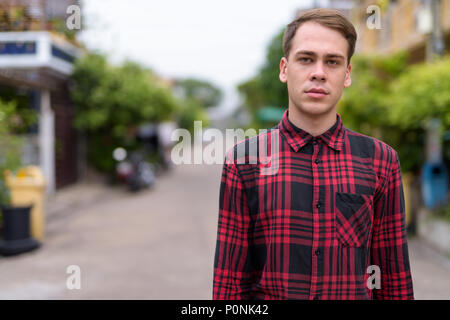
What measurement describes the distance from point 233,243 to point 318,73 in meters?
0.71

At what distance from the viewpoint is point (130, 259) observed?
22.0 feet

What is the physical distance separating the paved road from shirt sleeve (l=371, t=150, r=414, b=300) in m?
3.66

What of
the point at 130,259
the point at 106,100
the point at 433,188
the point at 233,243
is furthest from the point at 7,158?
→ the point at 433,188

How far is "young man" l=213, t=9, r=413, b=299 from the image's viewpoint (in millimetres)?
1619

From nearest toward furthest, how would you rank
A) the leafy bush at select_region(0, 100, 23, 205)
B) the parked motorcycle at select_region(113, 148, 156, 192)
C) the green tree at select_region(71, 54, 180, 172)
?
1. the leafy bush at select_region(0, 100, 23, 205)
2. the green tree at select_region(71, 54, 180, 172)
3. the parked motorcycle at select_region(113, 148, 156, 192)

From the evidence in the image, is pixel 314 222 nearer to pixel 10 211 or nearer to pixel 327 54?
pixel 327 54

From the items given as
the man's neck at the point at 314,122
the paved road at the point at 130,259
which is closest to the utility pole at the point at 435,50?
the paved road at the point at 130,259

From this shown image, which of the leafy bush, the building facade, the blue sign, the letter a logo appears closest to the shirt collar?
the letter a logo

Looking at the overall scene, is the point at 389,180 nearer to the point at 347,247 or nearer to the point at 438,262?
the point at 347,247

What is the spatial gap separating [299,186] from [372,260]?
457 mm

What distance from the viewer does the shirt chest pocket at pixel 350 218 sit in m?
1.63

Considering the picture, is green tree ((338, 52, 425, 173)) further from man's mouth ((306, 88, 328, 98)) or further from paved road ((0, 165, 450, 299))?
man's mouth ((306, 88, 328, 98))

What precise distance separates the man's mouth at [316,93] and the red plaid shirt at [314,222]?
0.16m

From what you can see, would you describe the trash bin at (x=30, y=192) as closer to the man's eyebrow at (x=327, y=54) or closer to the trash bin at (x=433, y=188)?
the man's eyebrow at (x=327, y=54)
